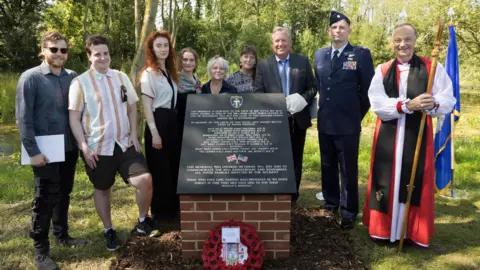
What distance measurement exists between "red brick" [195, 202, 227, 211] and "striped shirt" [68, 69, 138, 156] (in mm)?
868

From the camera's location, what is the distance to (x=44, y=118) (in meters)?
2.99

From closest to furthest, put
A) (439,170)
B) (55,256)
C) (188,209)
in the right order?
(188,209) < (55,256) < (439,170)

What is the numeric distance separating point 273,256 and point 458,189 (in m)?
3.56

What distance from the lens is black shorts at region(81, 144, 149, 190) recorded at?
3.22 metres

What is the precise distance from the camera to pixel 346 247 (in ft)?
11.3

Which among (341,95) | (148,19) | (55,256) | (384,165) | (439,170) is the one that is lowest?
(55,256)

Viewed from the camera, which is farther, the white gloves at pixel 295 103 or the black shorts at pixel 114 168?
the white gloves at pixel 295 103

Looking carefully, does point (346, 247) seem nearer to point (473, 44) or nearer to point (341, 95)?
point (341, 95)

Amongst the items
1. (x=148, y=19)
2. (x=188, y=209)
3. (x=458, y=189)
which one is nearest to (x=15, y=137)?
(x=148, y=19)

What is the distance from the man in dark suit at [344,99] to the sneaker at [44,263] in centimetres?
277

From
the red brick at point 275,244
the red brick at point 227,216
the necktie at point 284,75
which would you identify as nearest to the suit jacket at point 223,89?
the necktie at point 284,75

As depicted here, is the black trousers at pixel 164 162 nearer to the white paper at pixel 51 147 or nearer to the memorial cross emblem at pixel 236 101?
the memorial cross emblem at pixel 236 101

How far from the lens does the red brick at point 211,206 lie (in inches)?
122

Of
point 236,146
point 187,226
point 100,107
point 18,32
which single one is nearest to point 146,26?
point 100,107
